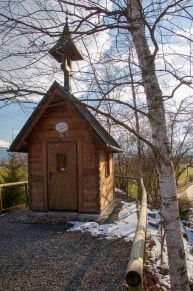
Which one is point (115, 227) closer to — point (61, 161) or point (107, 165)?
point (61, 161)

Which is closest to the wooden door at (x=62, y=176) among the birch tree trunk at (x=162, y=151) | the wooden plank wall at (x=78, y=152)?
the wooden plank wall at (x=78, y=152)

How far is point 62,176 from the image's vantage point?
409 inches

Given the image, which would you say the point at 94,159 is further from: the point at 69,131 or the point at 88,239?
the point at 88,239

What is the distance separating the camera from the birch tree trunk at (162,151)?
3834mm

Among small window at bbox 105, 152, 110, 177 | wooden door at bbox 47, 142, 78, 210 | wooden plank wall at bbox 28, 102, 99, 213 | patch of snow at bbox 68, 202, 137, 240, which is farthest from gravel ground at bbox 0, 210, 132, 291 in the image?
small window at bbox 105, 152, 110, 177

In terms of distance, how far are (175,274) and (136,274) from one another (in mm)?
1760

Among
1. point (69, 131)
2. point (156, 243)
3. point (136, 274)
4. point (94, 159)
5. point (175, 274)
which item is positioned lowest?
point (156, 243)

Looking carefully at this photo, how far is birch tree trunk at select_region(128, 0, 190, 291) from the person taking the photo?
12.6 feet

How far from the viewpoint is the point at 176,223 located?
151 inches

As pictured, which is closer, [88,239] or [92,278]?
[92,278]

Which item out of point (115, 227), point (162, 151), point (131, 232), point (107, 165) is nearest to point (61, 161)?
point (107, 165)

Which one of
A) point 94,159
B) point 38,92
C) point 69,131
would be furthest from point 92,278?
point 69,131

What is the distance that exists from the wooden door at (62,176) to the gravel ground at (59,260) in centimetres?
150

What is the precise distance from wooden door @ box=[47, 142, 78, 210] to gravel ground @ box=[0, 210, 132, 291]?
150 cm
